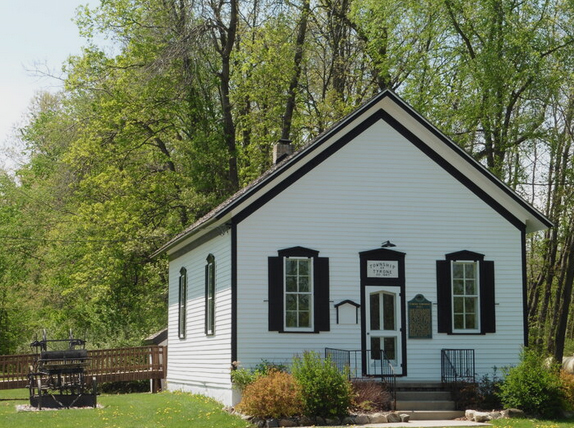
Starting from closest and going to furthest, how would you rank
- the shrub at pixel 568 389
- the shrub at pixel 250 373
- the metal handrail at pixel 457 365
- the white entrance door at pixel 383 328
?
1. the shrub at pixel 568 389
2. the shrub at pixel 250 373
3. the metal handrail at pixel 457 365
4. the white entrance door at pixel 383 328

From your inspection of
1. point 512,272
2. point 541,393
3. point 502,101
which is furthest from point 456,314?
point 502,101

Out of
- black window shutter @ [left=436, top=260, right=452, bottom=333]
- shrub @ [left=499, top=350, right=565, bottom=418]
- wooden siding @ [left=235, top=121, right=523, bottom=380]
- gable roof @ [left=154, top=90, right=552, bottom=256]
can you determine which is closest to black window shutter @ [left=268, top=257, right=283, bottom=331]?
wooden siding @ [left=235, top=121, right=523, bottom=380]

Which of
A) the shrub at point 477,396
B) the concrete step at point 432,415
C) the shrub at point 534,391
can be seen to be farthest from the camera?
the shrub at point 477,396

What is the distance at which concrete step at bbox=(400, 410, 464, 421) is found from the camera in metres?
20.1

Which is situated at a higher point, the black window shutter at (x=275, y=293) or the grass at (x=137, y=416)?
the black window shutter at (x=275, y=293)

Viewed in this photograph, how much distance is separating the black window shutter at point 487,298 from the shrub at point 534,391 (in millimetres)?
2702

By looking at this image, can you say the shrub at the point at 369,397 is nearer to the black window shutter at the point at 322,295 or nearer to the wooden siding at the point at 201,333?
the black window shutter at the point at 322,295

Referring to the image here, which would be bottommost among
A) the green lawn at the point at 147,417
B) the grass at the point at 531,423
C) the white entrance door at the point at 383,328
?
the grass at the point at 531,423

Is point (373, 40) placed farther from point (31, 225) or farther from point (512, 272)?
point (31, 225)

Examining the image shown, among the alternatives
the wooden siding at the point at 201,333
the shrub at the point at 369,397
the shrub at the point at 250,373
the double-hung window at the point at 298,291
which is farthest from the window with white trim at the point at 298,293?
the shrub at the point at 369,397

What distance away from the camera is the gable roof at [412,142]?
877 inches

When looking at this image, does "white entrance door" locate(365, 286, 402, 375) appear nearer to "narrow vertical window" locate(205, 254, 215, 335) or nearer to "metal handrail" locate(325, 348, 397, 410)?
"metal handrail" locate(325, 348, 397, 410)

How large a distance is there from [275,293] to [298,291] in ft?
2.06

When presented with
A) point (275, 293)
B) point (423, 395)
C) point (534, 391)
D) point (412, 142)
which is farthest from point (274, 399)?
point (412, 142)
